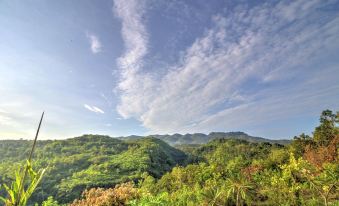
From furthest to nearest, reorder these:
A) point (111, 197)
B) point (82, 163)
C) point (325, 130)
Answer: point (82, 163), point (325, 130), point (111, 197)

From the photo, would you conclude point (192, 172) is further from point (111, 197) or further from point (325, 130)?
point (111, 197)

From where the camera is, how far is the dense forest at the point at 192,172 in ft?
24.6

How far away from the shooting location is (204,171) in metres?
22.0

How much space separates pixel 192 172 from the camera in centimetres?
2350

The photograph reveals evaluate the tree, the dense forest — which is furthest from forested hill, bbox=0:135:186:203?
the tree

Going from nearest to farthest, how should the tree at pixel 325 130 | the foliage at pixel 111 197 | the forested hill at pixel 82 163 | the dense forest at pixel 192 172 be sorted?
1. the foliage at pixel 111 197
2. the dense forest at pixel 192 172
3. the tree at pixel 325 130
4. the forested hill at pixel 82 163

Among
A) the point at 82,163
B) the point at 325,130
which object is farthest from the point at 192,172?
the point at 82,163

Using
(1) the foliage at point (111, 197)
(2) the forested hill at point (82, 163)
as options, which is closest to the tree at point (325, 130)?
(1) the foliage at point (111, 197)

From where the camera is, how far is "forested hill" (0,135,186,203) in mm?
62469

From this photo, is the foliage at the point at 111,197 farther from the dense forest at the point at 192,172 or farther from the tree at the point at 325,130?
the tree at the point at 325,130

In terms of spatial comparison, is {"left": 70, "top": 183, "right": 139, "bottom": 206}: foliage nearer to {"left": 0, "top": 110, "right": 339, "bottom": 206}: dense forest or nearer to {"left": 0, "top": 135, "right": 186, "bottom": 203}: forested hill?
{"left": 0, "top": 110, "right": 339, "bottom": 206}: dense forest

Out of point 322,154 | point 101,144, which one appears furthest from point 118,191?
point 101,144

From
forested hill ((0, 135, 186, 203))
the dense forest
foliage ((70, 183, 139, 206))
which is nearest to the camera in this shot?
foliage ((70, 183, 139, 206))

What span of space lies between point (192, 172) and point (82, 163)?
73241mm
